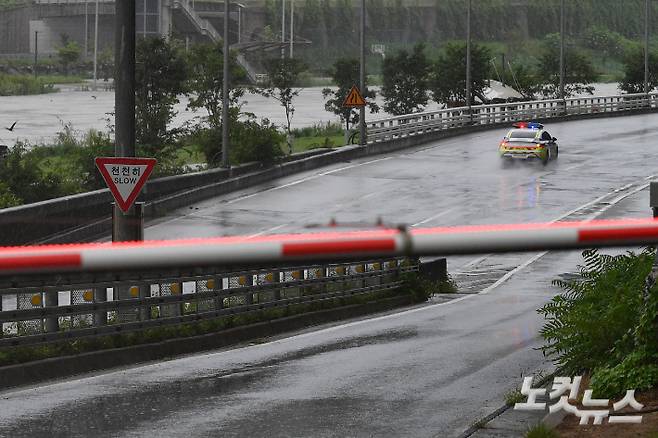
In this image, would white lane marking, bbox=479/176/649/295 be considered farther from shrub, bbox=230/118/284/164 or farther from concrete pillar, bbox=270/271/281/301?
shrub, bbox=230/118/284/164

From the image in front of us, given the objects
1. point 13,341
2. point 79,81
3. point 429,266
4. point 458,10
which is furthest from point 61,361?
point 458,10

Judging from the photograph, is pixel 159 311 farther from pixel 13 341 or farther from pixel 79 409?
pixel 79 409

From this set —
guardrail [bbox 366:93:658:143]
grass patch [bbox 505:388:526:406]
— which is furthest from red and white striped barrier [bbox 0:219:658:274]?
guardrail [bbox 366:93:658:143]

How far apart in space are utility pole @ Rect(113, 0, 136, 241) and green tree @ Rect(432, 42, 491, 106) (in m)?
60.9

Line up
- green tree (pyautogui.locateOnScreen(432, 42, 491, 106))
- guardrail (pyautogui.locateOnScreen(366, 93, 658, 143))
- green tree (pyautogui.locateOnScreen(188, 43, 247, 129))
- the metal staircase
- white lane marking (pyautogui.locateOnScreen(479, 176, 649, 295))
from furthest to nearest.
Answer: the metal staircase → green tree (pyautogui.locateOnScreen(432, 42, 491, 106)) → guardrail (pyautogui.locateOnScreen(366, 93, 658, 143)) → green tree (pyautogui.locateOnScreen(188, 43, 247, 129)) → white lane marking (pyautogui.locateOnScreen(479, 176, 649, 295))

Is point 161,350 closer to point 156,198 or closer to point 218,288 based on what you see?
point 218,288

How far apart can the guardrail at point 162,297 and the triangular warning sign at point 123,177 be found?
Result: 1.07m

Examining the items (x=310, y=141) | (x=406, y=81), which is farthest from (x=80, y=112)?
(x=406, y=81)

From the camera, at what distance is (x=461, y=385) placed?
1647 cm

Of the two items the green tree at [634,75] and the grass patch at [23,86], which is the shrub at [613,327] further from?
the grass patch at [23,86]

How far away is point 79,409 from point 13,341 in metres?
3.08

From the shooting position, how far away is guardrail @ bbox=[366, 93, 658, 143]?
61.1 m

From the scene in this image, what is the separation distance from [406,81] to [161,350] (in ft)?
204

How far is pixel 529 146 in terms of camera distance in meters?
53.8
